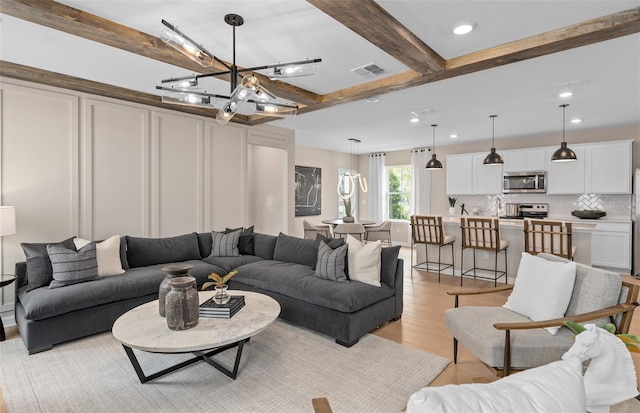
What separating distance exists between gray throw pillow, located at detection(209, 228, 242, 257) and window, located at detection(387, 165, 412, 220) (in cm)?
601

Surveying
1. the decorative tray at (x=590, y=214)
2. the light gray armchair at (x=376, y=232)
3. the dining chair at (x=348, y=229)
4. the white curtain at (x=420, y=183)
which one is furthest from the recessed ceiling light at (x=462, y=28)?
the white curtain at (x=420, y=183)

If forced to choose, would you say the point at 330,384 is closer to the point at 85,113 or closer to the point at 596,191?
the point at 85,113

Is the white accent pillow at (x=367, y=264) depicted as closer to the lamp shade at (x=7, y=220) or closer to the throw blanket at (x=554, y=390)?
the throw blanket at (x=554, y=390)

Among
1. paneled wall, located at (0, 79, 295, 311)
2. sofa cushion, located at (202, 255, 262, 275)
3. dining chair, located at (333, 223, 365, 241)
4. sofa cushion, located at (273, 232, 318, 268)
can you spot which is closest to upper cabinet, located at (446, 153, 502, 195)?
dining chair, located at (333, 223, 365, 241)

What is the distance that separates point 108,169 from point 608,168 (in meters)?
8.41

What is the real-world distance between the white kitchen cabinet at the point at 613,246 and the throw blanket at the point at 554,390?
596 cm

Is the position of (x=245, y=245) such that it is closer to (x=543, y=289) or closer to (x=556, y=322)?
(x=543, y=289)

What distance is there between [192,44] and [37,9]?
1.30 metres

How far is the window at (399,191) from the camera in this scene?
31.5 ft

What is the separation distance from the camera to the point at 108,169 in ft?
14.7

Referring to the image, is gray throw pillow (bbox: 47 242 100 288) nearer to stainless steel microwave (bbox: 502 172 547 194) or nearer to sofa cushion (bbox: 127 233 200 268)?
sofa cushion (bbox: 127 233 200 268)

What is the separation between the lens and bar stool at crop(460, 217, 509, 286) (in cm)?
491

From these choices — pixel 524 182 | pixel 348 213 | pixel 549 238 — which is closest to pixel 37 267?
pixel 348 213

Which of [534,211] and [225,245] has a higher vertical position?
[534,211]
